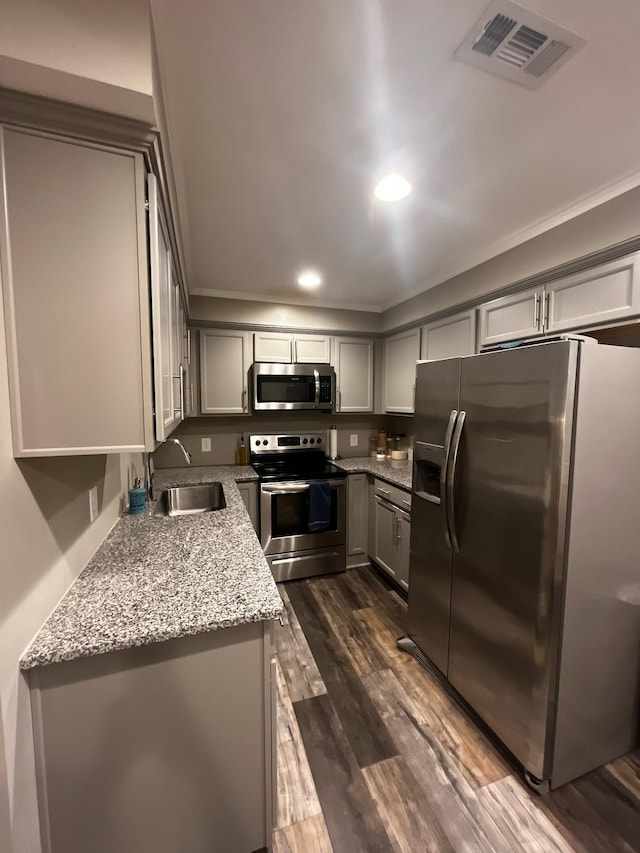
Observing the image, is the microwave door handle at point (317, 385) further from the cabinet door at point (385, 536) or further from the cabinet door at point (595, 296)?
the cabinet door at point (595, 296)

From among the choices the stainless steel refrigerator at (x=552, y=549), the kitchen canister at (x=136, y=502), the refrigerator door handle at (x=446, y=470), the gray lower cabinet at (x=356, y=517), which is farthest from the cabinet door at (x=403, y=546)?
→ the kitchen canister at (x=136, y=502)

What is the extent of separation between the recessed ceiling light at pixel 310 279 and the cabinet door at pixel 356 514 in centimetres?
166

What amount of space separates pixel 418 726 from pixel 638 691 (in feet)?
3.19

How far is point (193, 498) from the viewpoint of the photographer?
257 centimetres

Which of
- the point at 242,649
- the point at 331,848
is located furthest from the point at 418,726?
the point at 242,649

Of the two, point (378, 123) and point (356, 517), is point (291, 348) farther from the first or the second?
point (378, 123)

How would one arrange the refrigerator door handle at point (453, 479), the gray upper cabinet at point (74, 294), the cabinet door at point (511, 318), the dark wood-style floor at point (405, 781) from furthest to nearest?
1. the cabinet door at point (511, 318)
2. the refrigerator door handle at point (453, 479)
3. the dark wood-style floor at point (405, 781)
4. the gray upper cabinet at point (74, 294)

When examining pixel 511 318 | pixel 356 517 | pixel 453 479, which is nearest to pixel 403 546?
pixel 356 517

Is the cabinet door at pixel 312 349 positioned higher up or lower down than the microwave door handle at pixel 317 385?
higher up

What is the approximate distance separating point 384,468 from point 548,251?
6.42 ft

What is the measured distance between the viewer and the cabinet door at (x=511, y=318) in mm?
1955

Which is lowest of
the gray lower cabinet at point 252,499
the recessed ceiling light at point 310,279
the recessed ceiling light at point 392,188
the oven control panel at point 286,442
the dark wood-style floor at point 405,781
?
the dark wood-style floor at point 405,781

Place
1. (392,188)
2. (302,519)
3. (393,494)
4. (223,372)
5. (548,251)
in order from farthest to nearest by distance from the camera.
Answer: (223,372), (302,519), (393,494), (548,251), (392,188)

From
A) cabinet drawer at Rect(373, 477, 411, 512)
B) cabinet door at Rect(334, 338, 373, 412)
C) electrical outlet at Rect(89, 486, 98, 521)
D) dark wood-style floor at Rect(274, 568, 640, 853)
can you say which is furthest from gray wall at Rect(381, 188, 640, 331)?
electrical outlet at Rect(89, 486, 98, 521)
